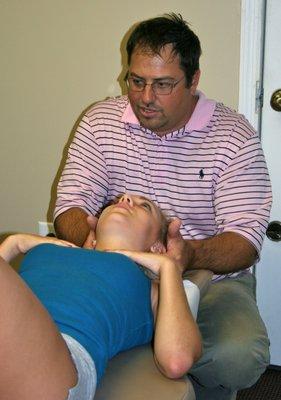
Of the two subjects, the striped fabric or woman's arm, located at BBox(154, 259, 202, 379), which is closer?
woman's arm, located at BBox(154, 259, 202, 379)

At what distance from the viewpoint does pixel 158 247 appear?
1627mm

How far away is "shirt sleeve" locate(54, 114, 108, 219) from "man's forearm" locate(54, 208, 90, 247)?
33 millimetres

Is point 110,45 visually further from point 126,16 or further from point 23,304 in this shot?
Result: point 23,304

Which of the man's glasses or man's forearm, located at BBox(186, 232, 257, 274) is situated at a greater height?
the man's glasses

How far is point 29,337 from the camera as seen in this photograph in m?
0.99

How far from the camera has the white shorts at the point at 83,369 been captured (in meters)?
1.08

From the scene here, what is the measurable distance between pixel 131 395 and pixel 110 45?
1.56 m

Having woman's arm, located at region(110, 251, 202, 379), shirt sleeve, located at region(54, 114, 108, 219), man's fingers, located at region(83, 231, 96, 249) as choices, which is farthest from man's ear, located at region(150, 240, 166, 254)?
shirt sleeve, located at region(54, 114, 108, 219)

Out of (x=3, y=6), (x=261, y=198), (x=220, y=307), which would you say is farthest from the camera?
(x=3, y=6)

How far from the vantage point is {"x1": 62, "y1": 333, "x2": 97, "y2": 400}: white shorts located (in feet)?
3.54

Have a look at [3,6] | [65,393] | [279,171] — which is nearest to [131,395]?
[65,393]

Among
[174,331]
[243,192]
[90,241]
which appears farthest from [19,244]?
[243,192]

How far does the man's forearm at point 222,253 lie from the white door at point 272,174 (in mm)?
472

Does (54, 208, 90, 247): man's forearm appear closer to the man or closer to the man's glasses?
the man
